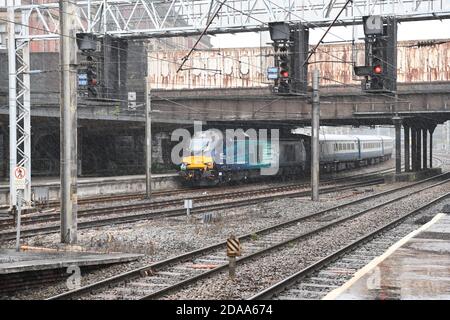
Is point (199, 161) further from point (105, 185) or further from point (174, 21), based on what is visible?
point (174, 21)

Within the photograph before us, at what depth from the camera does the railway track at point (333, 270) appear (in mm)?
11094

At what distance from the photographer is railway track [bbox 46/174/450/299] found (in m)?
11.2

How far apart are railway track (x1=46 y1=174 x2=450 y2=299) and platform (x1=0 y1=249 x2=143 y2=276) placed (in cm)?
103

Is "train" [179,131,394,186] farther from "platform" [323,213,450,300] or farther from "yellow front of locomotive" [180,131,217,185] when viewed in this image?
"platform" [323,213,450,300]

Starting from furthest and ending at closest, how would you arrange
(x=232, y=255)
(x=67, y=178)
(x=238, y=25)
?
(x=238, y=25) < (x=67, y=178) < (x=232, y=255)

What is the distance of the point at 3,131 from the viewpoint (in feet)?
124

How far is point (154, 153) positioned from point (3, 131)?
1468cm

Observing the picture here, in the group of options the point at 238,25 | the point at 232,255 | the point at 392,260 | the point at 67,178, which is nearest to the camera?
the point at 232,255

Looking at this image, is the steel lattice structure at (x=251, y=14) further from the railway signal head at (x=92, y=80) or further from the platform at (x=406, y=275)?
the platform at (x=406, y=275)

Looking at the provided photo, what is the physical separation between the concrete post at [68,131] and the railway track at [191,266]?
354cm

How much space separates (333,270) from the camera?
13203 millimetres

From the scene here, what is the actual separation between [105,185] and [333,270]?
23.1 meters
